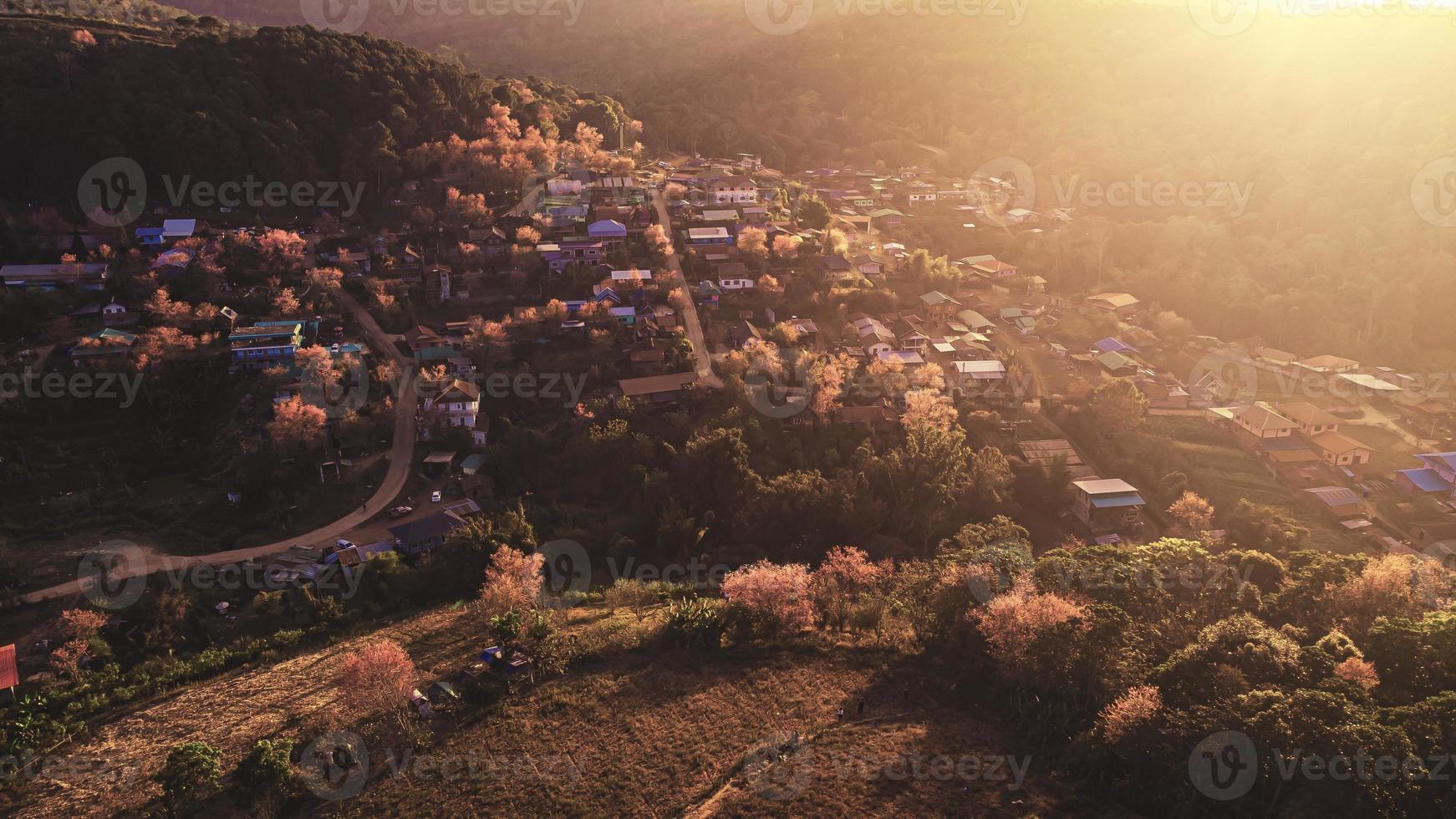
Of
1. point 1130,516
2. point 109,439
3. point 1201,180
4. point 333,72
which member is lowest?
point 1130,516

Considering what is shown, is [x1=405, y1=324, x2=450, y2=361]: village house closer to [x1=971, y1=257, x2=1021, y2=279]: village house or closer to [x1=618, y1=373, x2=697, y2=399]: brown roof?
[x1=618, y1=373, x2=697, y2=399]: brown roof

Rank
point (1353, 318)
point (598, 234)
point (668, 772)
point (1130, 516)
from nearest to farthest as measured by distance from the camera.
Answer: point (668, 772), point (1130, 516), point (598, 234), point (1353, 318)

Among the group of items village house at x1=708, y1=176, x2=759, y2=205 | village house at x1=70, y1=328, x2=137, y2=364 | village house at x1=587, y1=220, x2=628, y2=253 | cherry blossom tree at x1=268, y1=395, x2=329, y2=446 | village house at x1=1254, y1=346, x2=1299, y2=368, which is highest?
village house at x1=708, y1=176, x2=759, y2=205

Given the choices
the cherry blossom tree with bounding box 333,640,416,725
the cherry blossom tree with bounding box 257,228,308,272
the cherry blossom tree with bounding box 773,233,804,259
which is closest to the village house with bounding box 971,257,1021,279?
the cherry blossom tree with bounding box 773,233,804,259

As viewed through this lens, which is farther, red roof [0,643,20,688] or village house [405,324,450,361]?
village house [405,324,450,361]

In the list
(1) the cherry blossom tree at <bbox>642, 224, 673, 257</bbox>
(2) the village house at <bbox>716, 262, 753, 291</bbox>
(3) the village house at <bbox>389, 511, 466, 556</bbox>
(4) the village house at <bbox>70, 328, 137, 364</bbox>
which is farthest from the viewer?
(1) the cherry blossom tree at <bbox>642, 224, 673, 257</bbox>

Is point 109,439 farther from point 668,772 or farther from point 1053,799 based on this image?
point 1053,799

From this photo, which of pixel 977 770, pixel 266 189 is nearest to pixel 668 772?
pixel 977 770
